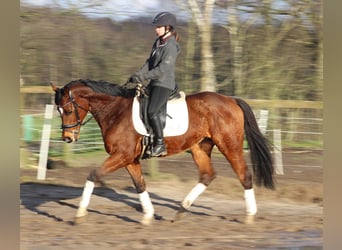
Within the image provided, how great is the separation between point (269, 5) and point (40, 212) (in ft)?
7.72

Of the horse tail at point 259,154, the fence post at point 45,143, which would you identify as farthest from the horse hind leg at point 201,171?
the fence post at point 45,143

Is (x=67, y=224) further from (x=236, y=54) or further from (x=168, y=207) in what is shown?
(x=236, y=54)

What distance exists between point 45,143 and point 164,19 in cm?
133

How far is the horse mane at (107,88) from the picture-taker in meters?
4.41

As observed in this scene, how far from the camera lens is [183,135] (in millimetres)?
4562

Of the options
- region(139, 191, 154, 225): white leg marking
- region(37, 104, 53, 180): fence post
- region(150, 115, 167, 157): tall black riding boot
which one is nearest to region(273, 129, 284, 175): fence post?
region(150, 115, 167, 157): tall black riding boot

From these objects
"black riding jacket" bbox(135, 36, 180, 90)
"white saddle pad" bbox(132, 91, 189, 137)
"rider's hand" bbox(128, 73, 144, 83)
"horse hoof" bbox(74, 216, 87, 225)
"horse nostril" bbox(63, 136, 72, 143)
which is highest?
"black riding jacket" bbox(135, 36, 180, 90)

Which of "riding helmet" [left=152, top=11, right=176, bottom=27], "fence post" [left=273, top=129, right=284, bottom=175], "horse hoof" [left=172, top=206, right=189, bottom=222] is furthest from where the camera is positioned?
"fence post" [left=273, top=129, right=284, bottom=175]

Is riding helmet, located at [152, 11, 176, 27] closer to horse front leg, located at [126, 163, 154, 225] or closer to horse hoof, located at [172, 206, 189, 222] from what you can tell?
horse front leg, located at [126, 163, 154, 225]

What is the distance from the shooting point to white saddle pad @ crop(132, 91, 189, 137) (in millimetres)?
4453

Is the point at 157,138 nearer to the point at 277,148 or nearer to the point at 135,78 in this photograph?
the point at 135,78

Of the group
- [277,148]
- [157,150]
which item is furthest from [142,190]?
[277,148]

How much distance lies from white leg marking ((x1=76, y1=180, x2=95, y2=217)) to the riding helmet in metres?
1.26
